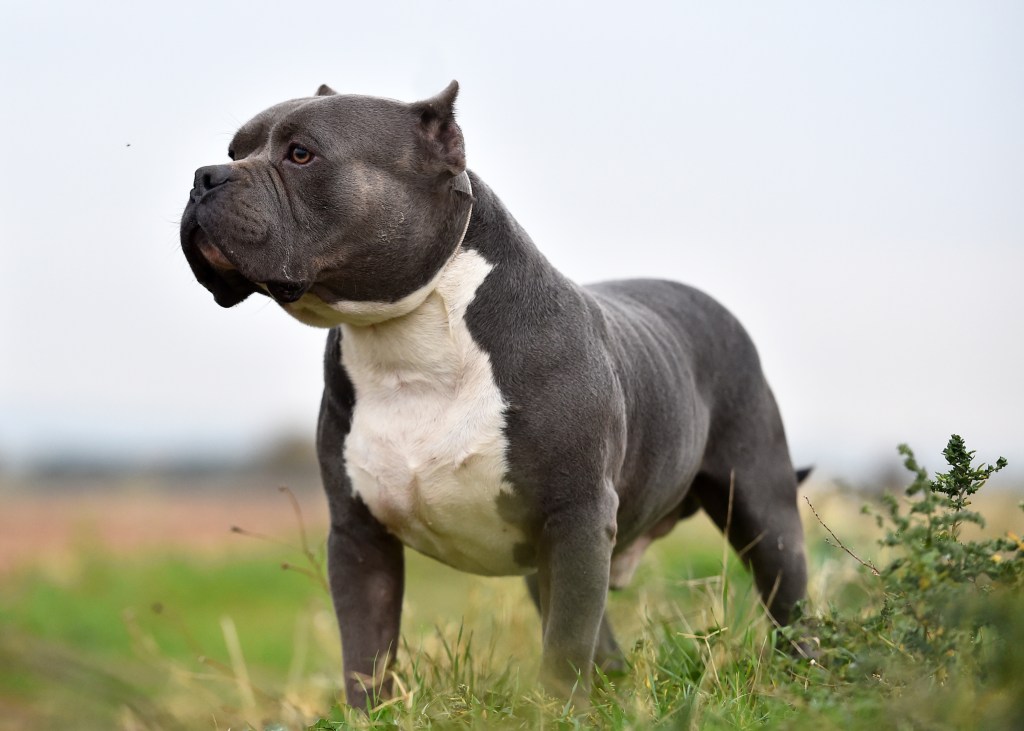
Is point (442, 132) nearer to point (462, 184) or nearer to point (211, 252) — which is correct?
point (462, 184)

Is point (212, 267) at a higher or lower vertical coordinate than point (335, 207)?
lower

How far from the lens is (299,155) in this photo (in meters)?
4.06

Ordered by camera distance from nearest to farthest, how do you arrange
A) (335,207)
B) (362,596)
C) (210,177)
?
(210,177) < (335,207) < (362,596)

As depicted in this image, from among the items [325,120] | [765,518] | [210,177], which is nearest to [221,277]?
[210,177]

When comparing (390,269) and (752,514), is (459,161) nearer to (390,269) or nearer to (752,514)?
(390,269)

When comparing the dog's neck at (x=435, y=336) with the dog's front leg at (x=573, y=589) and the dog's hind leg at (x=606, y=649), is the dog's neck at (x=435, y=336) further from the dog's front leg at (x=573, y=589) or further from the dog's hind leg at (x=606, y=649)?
the dog's hind leg at (x=606, y=649)

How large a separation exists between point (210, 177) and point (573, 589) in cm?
176

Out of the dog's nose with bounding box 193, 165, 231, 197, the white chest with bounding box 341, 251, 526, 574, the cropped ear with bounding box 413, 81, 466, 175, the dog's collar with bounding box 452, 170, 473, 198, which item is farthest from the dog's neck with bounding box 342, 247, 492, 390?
the dog's nose with bounding box 193, 165, 231, 197

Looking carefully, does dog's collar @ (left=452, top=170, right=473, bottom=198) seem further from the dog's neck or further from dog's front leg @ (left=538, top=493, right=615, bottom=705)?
dog's front leg @ (left=538, top=493, right=615, bottom=705)

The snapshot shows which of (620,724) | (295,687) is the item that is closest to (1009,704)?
(620,724)

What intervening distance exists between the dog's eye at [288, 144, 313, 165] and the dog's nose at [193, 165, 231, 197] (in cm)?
22

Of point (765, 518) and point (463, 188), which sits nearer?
point (463, 188)

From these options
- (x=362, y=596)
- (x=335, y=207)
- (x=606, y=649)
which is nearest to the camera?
(x=335, y=207)

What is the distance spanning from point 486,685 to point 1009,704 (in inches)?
79.4
